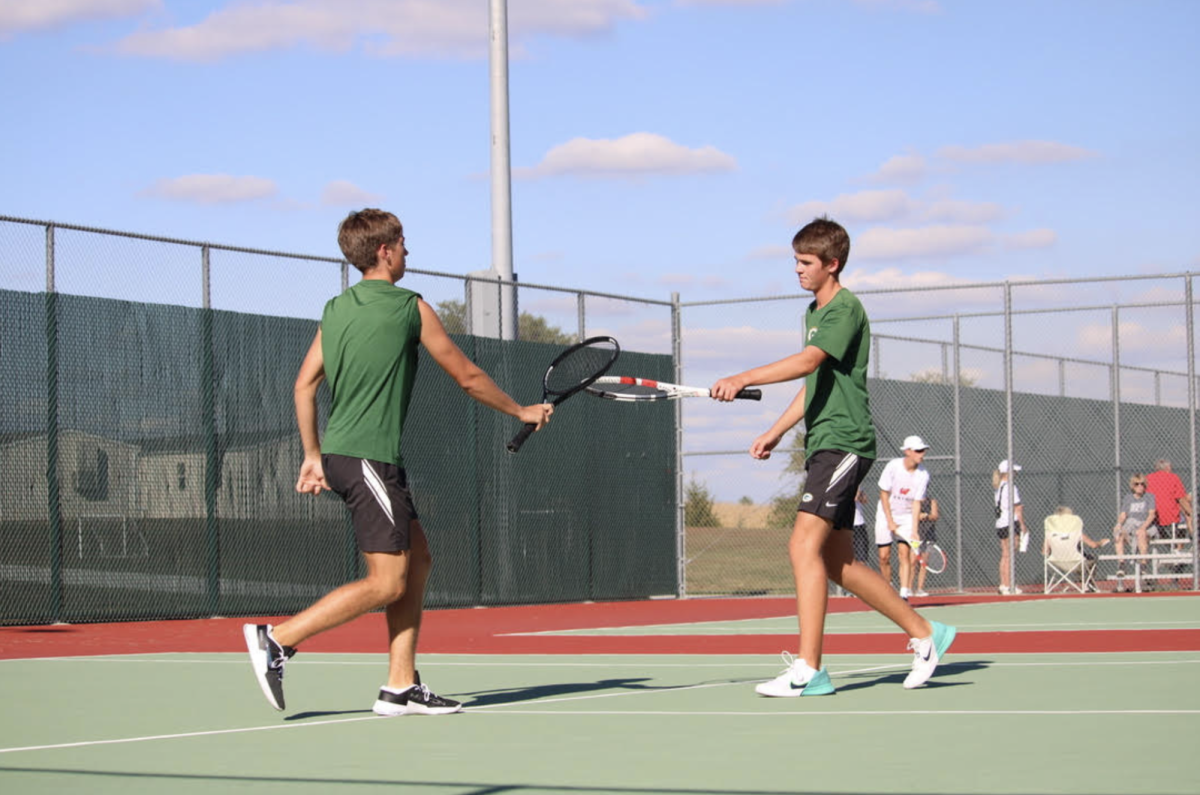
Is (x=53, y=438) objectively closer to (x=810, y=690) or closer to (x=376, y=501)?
(x=376, y=501)

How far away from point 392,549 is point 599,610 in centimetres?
1086

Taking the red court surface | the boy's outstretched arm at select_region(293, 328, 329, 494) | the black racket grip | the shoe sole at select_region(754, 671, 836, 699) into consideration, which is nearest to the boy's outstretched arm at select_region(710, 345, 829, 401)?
the black racket grip

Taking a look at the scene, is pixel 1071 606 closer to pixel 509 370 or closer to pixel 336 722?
pixel 509 370

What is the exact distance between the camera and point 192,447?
1408 cm

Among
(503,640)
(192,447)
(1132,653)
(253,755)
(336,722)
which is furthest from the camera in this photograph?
(192,447)

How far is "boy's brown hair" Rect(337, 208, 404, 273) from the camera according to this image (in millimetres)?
5969

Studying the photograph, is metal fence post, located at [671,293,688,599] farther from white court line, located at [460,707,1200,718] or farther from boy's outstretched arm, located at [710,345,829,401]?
white court line, located at [460,707,1200,718]

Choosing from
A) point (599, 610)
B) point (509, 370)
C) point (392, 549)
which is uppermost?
point (509, 370)

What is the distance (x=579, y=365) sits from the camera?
8.70 meters

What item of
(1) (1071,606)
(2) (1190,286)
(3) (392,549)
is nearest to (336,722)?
(3) (392,549)

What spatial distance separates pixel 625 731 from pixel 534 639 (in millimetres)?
6045

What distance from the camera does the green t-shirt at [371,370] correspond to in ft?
19.1

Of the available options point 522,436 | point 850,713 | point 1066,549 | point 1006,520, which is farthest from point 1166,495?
point 850,713

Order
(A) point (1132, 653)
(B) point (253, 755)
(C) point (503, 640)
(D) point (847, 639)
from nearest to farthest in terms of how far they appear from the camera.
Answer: (B) point (253, 755)
(A) point (1132, 653)
(D) point (847, 639)
(C) point (503, 640)
